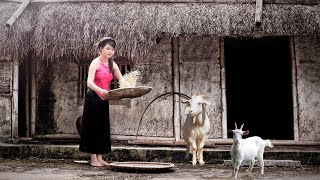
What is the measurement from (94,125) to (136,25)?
280cm

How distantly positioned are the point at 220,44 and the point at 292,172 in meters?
3.74

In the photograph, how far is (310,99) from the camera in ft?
28.3

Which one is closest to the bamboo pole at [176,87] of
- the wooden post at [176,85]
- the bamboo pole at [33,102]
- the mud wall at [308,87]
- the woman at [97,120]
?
the wooden post at [176,85]

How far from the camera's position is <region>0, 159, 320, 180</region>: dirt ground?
5.19 metres

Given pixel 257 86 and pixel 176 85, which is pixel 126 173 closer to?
pixel 176 85

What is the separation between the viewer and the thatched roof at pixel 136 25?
316 inches

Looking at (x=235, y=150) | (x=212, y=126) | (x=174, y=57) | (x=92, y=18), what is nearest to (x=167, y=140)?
(x=212, y=126)

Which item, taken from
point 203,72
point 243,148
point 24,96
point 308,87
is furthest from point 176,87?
point 243,148

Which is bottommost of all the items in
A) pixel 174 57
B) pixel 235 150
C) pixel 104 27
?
pixel 235 150

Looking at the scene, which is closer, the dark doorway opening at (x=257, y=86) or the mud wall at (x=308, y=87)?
the mud wall at (x=308, y=87)

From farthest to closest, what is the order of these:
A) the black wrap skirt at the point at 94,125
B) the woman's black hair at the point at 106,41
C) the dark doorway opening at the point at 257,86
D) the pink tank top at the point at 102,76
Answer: the dark doorway opening at the point at 257,86 → the black wrap skirt at the point at 94,125 → the pink tank top at the point at 102,76 → the woman's black hair at the point at 106,41

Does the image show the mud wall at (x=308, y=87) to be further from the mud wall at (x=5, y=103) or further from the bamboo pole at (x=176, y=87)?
the mud wall at (x=5, y=103)

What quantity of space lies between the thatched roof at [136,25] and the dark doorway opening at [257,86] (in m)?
3.13

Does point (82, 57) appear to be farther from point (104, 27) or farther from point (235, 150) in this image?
point (235, 150)
